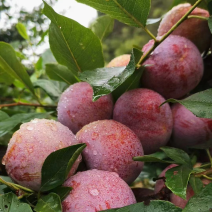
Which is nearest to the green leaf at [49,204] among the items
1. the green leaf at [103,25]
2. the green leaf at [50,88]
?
the green leaf at [50,88]

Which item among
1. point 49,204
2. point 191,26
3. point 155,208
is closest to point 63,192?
point 49,204

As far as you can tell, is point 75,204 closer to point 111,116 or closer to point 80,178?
point 80,178

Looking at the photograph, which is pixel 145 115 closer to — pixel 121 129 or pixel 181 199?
pixel 121 129

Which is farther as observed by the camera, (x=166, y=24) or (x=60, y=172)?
(x=166, y=24)

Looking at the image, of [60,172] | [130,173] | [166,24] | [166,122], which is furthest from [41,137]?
[166,24]

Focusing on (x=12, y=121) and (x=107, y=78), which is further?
(x=12, y=121)
